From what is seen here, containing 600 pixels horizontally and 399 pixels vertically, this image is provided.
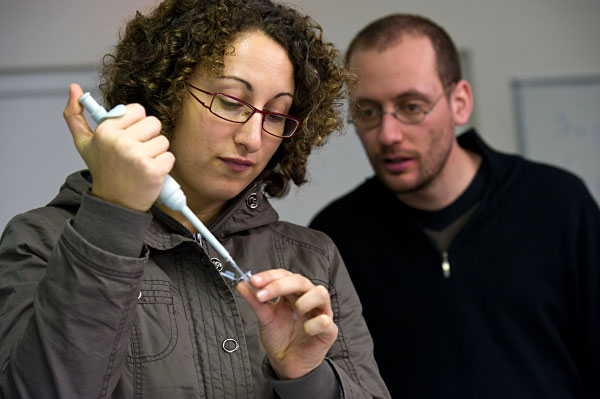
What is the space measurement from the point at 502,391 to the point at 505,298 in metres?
0.24

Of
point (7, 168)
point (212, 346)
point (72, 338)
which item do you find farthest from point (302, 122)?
point (7, 168)

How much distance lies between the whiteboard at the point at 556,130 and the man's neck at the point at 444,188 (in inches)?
52.7

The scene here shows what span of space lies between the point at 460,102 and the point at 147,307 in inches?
55.9

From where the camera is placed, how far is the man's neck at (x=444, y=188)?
77.2 inches

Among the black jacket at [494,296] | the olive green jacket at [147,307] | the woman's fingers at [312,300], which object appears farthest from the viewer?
the black jacket at [494,296]

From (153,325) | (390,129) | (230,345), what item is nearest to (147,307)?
(153,325)

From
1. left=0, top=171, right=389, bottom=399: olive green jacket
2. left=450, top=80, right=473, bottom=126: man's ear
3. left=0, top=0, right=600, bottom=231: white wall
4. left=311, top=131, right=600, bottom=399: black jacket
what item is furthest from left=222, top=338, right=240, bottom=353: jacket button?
left=0, top=0, right=600, bottom=231: white wall

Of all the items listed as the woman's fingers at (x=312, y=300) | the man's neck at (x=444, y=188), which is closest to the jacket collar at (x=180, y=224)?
the woman's fingers at (x=312, y=300)

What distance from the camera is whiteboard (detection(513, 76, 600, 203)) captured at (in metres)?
3.23

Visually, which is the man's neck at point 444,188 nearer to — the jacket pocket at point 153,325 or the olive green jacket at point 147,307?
the olive green jacket at point 147,307

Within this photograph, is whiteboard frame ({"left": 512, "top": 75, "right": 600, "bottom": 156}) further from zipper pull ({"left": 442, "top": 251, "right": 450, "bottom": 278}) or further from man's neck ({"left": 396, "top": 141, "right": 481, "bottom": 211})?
zipper pull ({"left": 442, "top": 251, "right": 450, "bottom": 278})

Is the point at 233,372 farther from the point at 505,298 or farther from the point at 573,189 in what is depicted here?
the point at 573,189

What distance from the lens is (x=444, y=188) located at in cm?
197

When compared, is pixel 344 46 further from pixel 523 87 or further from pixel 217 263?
pixel 217 263
